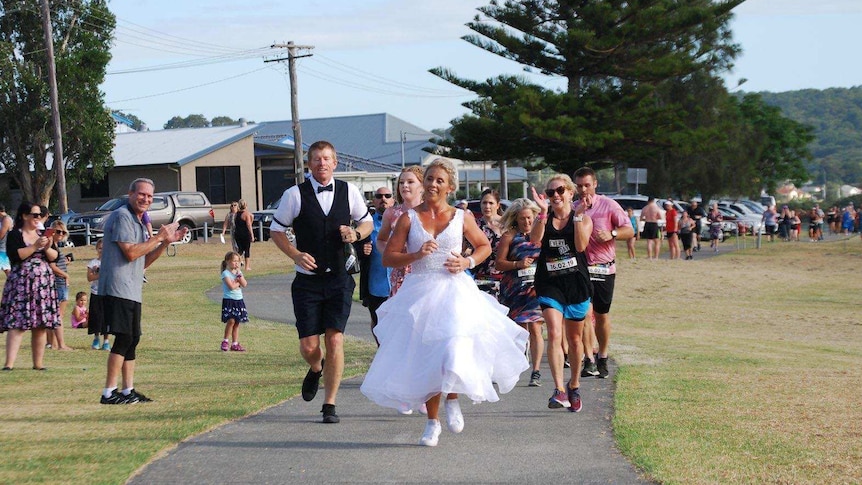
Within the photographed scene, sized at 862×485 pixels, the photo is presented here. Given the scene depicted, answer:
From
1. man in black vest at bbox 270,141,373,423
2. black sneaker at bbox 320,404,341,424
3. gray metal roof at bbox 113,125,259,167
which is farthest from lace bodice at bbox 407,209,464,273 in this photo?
gray metal roof at bbox 113,125,259,167

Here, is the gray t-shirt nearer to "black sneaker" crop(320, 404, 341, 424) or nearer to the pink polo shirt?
"black sneaker" crop(320, 404, 341, 424)

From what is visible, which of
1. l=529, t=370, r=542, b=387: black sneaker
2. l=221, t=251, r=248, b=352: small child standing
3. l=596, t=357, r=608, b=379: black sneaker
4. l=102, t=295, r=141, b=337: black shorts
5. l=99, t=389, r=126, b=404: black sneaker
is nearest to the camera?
l=102, t=295, r=141, b=337: black shorts

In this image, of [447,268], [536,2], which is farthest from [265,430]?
[536,2]

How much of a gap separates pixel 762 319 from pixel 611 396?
39.2 ft

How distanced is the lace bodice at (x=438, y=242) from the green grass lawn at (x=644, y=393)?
66.8 inches

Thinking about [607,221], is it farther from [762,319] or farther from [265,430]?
[762,319]

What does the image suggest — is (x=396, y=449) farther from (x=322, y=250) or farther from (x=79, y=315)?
(x=79, y=315)

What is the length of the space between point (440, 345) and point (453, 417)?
0.59m

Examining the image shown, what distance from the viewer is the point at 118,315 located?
8.58 metres

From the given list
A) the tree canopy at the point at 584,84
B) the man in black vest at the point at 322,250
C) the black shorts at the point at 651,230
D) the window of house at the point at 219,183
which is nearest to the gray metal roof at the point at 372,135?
the window of house at the point at 219,183

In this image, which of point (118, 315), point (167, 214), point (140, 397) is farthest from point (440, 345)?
point (167, 214)

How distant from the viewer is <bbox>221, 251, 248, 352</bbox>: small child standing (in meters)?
13.9

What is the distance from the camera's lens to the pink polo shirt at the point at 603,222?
1016 cm

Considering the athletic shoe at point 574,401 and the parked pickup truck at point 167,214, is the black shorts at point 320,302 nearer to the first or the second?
the athletic shoe at point 574,401
